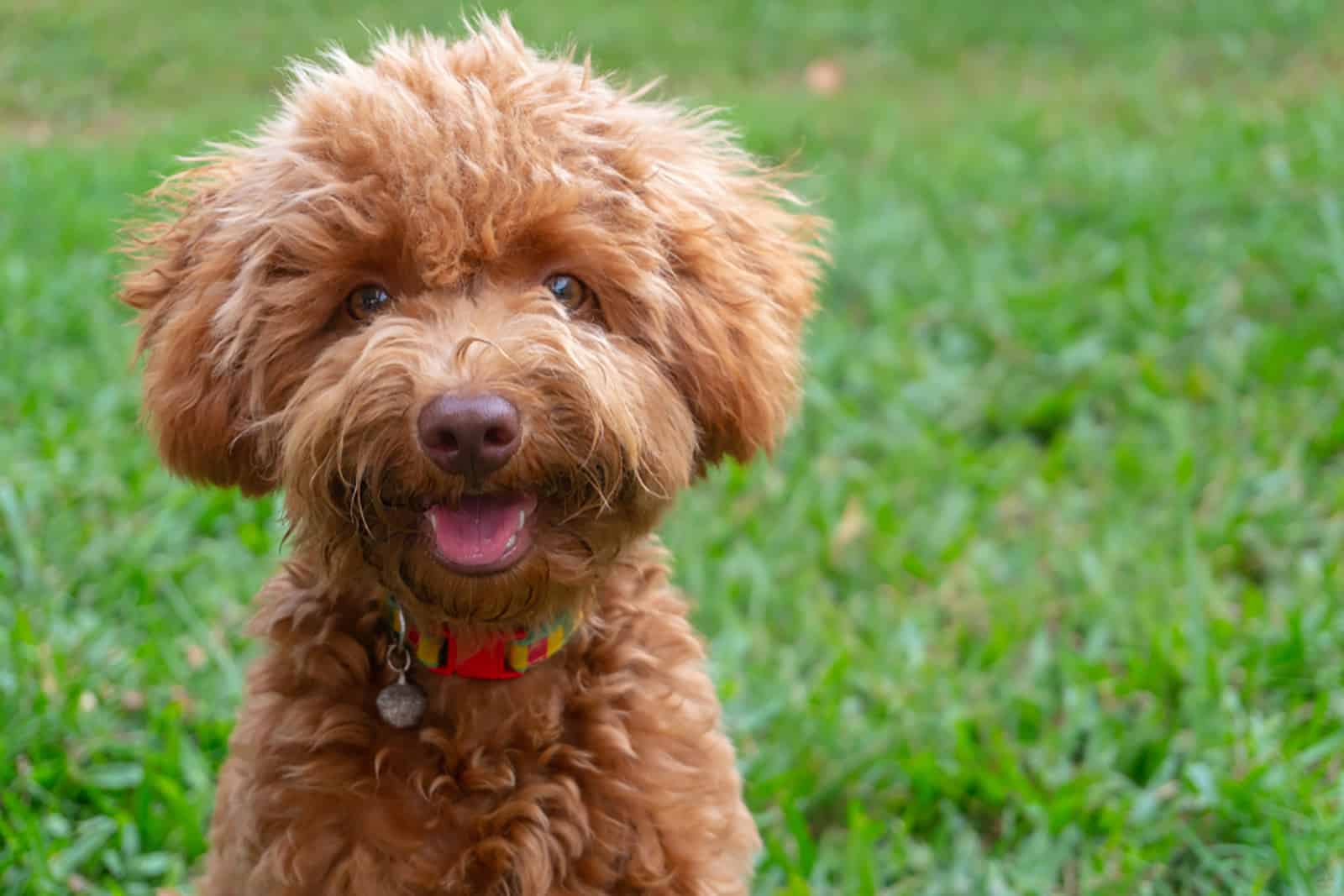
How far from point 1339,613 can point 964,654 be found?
1174mm

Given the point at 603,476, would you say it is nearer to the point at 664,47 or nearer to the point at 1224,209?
the point at 1224,209

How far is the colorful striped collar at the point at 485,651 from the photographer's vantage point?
2.66 meters

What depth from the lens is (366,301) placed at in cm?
254

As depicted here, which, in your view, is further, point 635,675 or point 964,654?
point 964,654

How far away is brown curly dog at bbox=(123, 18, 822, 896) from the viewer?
93.5 inches

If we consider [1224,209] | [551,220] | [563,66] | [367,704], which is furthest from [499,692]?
[1224,209]

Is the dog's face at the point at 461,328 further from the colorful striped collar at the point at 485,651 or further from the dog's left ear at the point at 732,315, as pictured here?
the colorful striped collar at the point at 485,651

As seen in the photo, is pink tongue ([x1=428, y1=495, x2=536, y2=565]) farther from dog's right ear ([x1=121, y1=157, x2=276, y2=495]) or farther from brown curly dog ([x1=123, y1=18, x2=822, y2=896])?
dog's right ear ([x1=121, y1=157, x2=276, y2=495])

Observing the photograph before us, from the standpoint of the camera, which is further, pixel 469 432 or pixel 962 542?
pixel 962 542

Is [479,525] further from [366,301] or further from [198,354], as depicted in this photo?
[198,354]

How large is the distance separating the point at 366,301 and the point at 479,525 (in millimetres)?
478

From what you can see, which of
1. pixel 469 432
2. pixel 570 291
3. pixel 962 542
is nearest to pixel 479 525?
pixel 469 432

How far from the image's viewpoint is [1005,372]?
634 centimetres

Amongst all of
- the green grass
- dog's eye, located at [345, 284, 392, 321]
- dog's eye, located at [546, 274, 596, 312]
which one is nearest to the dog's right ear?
dog's eye, located at [345, 284, 392, 321]
